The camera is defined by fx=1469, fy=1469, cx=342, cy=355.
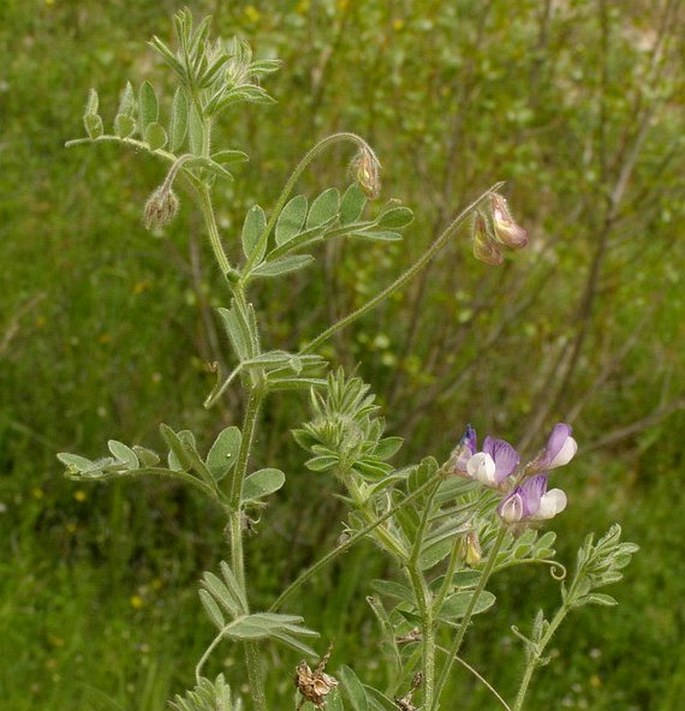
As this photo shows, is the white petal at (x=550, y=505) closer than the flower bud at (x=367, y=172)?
Yes

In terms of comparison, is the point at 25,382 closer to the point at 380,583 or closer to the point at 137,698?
the point at 137,698

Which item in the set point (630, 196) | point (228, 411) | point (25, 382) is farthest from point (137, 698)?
point (630, 196)

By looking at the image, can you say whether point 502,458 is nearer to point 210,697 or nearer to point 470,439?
point 470,439

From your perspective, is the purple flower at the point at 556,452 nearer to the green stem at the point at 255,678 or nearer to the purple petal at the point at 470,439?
the purple petal at the point at 470,439

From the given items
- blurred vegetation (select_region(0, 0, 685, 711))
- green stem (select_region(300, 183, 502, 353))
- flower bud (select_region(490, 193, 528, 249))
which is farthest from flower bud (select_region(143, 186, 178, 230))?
blurred vegetation (select_region(0, 0, 685, 711))

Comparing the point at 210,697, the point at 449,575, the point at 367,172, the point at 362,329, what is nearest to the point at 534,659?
the point at 449,575

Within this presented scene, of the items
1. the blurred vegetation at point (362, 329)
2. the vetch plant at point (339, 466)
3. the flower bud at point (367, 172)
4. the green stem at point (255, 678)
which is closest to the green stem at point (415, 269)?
the vetch plant at point (339, 466)
